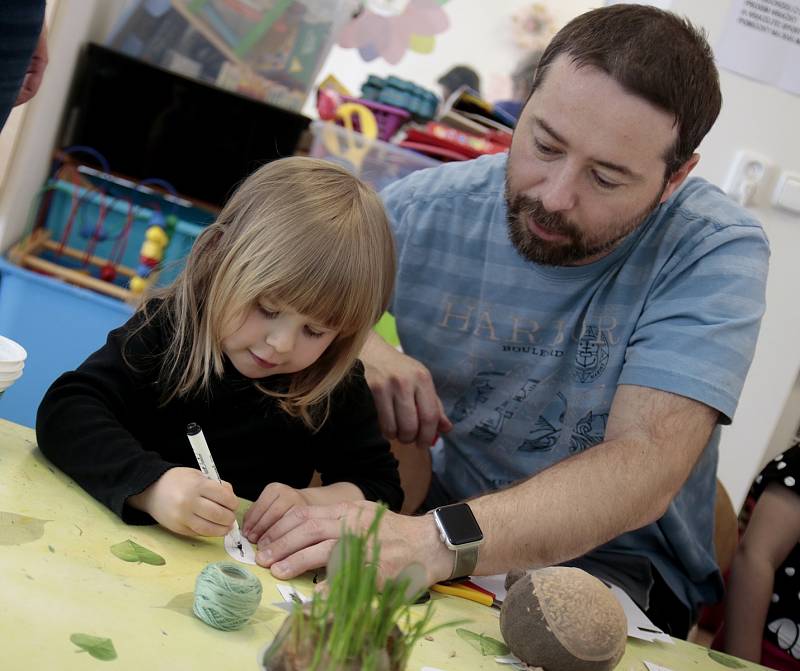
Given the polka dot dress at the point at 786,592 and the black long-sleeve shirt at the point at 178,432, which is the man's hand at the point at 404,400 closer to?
the black long-sleeve shirt at the point at 178,432

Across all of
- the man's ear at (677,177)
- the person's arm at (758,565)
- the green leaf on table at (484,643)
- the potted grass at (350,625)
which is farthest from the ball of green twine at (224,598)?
the person's arm at (758,565)

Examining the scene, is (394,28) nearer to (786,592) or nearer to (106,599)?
(786,592)

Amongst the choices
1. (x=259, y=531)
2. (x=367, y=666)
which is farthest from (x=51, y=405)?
(x=367, y=666)

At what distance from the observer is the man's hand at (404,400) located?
1.38 meters

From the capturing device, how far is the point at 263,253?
1.11 m

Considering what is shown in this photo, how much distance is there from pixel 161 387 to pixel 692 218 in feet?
2.53

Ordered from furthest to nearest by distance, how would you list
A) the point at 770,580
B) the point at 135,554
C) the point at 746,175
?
the point at 746,175 < the point at 770,580 < the point at 135,554

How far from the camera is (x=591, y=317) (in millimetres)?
1411

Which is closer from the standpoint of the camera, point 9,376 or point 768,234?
point 9,376

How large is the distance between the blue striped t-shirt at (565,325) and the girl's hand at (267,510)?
490 millimetres

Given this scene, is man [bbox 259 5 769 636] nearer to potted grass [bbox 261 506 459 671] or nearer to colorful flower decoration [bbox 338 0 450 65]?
potted grass [bbox 261 506 459 671]

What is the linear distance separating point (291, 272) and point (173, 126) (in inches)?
55.9

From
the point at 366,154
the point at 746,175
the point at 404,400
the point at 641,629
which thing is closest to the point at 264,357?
the point at 404,400

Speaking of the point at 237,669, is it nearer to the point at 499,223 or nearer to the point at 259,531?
the point at 259,531
